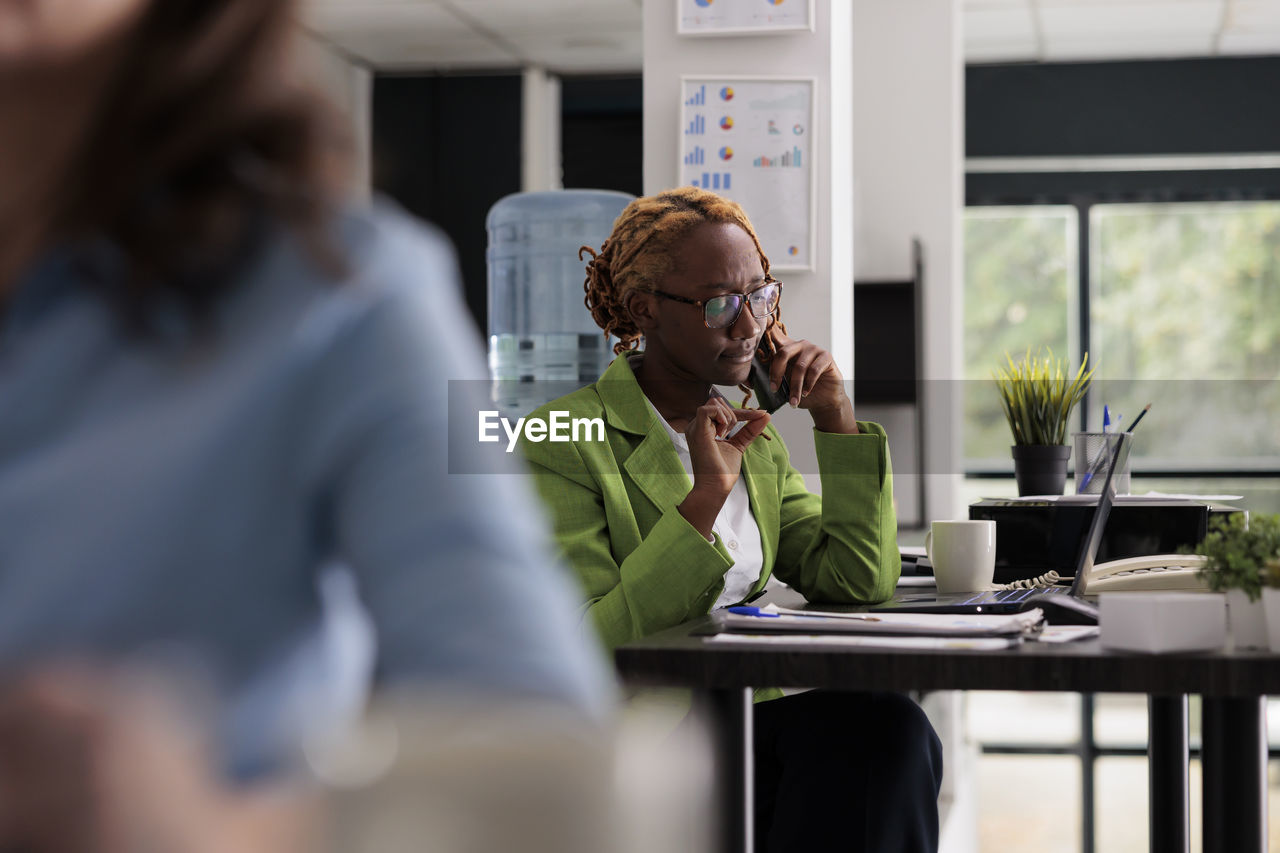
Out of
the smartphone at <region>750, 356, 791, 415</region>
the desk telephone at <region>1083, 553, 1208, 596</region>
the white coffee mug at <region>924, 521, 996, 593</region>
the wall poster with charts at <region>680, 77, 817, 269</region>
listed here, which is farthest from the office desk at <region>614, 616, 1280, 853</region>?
the wall poster with charts at <region>680, 77, 817, 269</region>

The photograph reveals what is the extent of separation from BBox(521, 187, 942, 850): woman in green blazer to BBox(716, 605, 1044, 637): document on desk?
0.64ft

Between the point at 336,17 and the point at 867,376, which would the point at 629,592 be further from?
the point at 336,17

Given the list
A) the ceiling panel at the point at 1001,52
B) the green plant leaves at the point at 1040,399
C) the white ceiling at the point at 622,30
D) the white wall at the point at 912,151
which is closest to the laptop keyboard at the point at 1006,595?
the green plant leaves at the point at 1040,399

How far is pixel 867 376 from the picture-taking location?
458 cm

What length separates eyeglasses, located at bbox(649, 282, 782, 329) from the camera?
1937 mm

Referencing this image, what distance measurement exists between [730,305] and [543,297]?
9.59ft

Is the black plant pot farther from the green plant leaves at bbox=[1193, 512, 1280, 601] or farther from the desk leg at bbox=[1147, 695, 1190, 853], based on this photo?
the green plant leaves at bbox=[1193, 512, 1280, 601]

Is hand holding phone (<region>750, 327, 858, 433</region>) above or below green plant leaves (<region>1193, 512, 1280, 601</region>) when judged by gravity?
above

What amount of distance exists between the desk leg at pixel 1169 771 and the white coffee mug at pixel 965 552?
28 cm

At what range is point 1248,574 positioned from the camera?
1197mm

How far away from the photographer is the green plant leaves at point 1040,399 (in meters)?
2.26

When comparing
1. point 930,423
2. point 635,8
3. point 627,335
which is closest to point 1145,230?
point 930,423

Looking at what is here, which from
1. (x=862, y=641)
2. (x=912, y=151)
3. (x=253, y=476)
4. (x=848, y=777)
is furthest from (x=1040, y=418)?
(x=912, y=151)

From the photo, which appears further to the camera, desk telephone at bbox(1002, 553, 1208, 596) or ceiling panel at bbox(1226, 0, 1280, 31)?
ceiling panel at bbox(1226, 0, 1280, 31)
